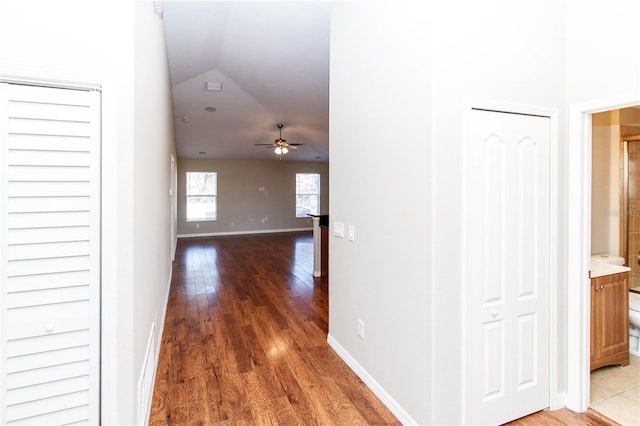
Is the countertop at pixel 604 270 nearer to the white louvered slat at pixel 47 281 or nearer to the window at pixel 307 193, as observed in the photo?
the white louvered slat at pixel 47 281

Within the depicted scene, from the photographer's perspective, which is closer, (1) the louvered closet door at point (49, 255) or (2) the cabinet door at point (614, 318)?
(1) the louvered closet door at point (49, 255)

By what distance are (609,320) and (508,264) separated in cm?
131

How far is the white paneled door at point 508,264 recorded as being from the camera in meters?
1.75

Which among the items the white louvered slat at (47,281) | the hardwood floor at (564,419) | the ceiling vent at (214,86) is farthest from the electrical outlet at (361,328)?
the ceiling vent at (214,86)

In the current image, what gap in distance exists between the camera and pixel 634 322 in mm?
2580

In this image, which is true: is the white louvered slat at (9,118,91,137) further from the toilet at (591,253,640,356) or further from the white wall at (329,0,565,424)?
the toilet at (591,253,640,356)

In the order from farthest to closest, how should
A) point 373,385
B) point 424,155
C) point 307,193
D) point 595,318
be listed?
point 307,193, point 595,318, point 373,385, point 424,155

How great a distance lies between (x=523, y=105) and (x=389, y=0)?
1047mm

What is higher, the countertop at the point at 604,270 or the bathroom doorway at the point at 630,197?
the bathroom doorway at the point at 630,197

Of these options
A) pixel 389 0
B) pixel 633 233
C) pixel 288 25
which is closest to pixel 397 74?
pixel 389 0

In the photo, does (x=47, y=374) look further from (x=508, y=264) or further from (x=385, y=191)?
(x=508, y=264)

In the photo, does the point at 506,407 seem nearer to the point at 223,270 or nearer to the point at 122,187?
the point at 122,187

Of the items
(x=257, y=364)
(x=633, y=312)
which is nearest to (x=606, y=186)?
(x=633, y=312)

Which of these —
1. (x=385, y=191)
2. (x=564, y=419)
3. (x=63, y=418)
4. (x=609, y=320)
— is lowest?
(x=564, y=419)
